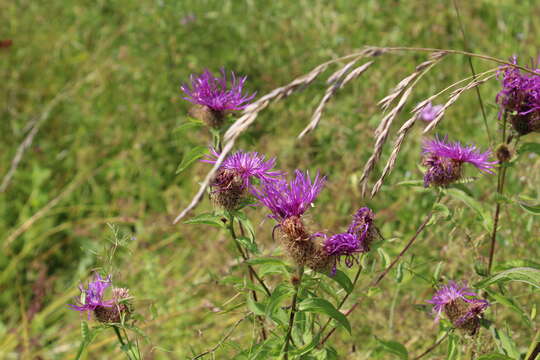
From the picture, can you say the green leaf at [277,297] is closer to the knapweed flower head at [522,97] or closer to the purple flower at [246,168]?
the purple flower at [246,168]

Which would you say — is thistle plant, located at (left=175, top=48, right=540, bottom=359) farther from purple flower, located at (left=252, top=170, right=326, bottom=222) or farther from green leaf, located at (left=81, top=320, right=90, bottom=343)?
green leaf, located at (left=81, top=320, right=90, bottom=343)

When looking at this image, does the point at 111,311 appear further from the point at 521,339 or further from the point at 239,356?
the point at 521,339

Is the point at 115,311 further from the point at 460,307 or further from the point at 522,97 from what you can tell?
the point at 522,97

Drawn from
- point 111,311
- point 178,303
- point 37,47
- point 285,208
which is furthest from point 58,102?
point 285,208

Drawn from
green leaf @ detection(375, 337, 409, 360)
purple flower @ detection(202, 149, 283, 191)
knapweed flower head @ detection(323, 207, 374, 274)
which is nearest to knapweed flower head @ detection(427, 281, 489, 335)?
green leaf @ detection(375, 337, 409, 360)

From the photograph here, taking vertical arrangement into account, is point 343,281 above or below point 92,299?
above

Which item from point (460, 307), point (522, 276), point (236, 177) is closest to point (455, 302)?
point (460, 307)
